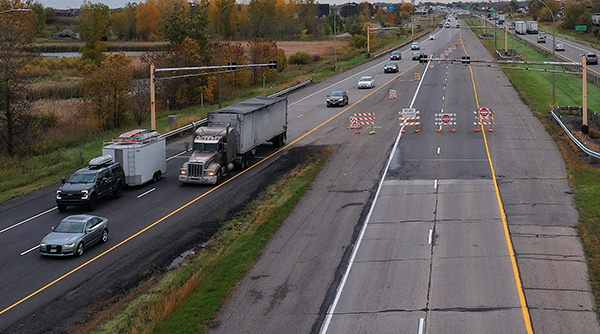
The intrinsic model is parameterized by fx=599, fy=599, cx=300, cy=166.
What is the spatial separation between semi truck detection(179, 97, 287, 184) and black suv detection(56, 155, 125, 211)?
3.70 m

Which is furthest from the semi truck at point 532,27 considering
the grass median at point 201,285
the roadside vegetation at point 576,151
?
the grass median at point 201,285

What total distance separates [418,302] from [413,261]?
351 centimetres

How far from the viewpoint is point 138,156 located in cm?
3284

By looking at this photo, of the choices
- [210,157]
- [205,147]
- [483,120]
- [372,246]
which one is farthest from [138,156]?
[483,120]

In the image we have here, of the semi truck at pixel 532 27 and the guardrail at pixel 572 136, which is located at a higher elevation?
the semi truck at pixel 532 27

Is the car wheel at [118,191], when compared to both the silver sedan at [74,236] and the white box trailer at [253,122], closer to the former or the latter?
the silver sedan at [74,236]

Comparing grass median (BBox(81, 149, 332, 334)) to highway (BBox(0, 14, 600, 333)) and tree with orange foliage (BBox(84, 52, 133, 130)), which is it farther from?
tree with orange foliage (BBox(84, 52, 133, 130))

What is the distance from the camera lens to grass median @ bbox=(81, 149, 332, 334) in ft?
56.1

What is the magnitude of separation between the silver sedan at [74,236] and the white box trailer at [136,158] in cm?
834

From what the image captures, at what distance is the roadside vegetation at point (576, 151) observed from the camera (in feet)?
74.1

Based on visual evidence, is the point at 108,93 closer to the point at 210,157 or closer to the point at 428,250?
the point at 210,157

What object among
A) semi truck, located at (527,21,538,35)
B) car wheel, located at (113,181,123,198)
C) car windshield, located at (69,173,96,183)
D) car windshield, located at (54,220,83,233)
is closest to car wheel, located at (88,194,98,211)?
car windshield, located at (69,173,96,183)

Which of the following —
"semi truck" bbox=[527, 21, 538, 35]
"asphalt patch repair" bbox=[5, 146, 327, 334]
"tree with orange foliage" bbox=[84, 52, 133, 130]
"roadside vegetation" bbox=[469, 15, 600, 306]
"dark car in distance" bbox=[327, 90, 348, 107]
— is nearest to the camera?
"asphalt patch repair" bbox=[5, 146, 327, 334]

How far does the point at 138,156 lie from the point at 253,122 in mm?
8044
